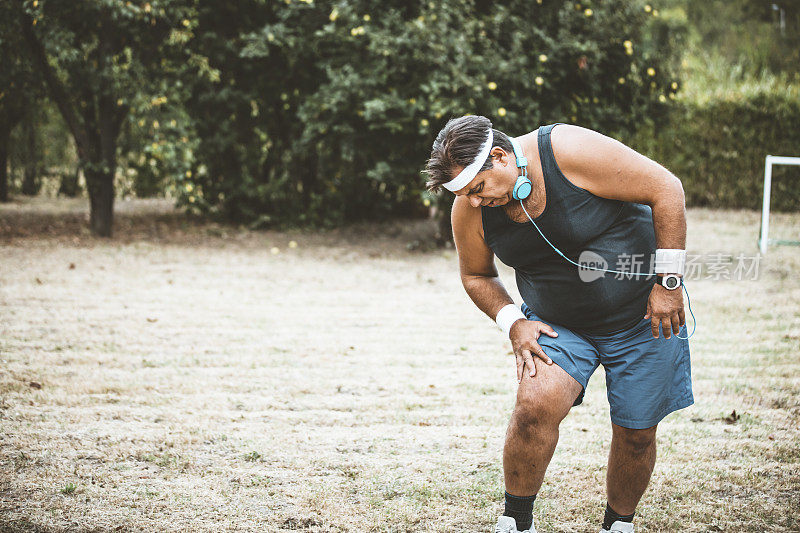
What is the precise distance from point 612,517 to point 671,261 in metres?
1.11

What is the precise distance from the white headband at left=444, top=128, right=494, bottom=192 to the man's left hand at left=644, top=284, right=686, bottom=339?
2.60 feet

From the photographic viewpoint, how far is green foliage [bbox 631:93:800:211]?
1468cm

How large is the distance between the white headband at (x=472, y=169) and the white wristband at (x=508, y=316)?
607mm

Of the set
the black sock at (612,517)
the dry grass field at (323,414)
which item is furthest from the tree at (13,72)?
the black sock at (612,517)

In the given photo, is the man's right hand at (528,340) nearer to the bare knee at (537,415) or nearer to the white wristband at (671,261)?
the bare knee at (537,415)

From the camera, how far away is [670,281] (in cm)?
249

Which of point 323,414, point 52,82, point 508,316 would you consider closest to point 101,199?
point 52,82

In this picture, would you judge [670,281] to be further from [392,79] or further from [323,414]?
[392,79]

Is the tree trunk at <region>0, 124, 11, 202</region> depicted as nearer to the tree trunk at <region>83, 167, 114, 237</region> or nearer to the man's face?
the tree trunk at <region>83, 167, 114, 237</region>

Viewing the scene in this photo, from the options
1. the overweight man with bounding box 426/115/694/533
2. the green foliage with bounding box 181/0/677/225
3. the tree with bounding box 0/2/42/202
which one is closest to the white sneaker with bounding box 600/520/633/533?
the overweight man with bounding box 426/115/694/533

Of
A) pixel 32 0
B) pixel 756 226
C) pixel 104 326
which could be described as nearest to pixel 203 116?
pixel 32 0

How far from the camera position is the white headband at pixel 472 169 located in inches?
95.7

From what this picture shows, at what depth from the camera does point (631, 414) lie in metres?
2.56

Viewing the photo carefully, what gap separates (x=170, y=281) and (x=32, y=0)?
14.4 ft
